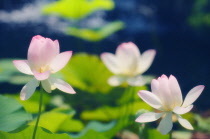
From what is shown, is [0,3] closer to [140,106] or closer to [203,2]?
[203,2]

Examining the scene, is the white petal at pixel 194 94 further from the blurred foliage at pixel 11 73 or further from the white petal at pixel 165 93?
the blurred foliage at pixel 11 73

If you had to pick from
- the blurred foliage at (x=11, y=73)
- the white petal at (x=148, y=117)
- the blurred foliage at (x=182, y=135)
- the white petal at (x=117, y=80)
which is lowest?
the white petal at (x=148, y=117)

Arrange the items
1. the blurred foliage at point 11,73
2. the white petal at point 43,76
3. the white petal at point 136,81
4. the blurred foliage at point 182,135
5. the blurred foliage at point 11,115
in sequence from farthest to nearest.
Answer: the blurred foliage at point 11,73
the blurred foliage at point 182,135
the white petal at point 136,81
the blurred foliage at point 11,115
the white petal at point 43,76

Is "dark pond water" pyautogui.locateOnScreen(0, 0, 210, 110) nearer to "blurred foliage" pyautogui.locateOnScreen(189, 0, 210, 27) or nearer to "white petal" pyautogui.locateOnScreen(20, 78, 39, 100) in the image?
"blurred foliage" pyautogui.locateOnScreen(189, 0, 210, 27)

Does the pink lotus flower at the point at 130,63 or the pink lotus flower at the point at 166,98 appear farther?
the pink lotus flower at the point at 130,63

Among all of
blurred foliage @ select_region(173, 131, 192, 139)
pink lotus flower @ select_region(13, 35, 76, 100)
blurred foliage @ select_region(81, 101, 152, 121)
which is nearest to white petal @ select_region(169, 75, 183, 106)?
pink lotus flower @ select_region(13, 35, 76, 100)

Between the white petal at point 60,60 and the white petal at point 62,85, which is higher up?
A: the white petal at point 60,60

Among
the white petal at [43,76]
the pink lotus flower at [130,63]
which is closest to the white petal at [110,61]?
the pink lotus flower at [130,63]

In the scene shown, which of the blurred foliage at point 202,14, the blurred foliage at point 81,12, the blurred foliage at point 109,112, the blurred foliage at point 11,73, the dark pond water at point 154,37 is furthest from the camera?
the blurred foliage at point 202,14
